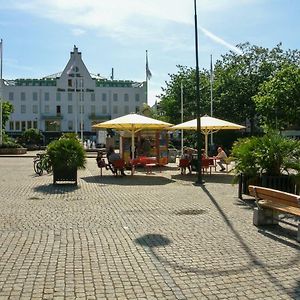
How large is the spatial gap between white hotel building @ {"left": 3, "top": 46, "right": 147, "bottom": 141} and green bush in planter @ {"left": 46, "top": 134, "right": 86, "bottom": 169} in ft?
242

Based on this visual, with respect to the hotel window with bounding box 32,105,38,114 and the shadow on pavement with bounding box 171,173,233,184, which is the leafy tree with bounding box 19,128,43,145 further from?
the shadow on pavement with bounding box 171,173,233,184

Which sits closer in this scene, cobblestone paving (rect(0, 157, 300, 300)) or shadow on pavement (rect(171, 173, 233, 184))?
cobblestone paving (rect(0, 157, 300, 300))

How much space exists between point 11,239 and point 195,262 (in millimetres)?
3153

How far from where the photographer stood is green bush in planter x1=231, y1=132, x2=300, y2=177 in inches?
448

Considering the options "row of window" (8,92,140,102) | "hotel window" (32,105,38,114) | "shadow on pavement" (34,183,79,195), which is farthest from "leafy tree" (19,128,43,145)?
"shadow on pavement" (34,183,79,195)

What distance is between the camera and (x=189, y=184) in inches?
650

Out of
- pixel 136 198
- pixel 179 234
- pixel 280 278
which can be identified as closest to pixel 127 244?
pixel 179 234

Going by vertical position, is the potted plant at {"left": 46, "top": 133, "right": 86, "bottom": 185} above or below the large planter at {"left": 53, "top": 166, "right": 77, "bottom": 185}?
above

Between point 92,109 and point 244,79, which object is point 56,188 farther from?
point 92,109

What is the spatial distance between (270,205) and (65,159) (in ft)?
30.2

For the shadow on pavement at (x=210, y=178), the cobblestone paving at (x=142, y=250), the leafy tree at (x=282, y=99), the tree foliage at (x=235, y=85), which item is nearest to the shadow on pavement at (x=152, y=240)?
the cobblestone paving at (x=142, y=250)

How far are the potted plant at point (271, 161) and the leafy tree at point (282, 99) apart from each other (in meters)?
26.7

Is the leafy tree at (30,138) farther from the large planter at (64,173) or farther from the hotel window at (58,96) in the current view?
the large planter at (64,173)

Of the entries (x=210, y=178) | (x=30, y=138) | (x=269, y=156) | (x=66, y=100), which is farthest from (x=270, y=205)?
(x=66, y=100)
